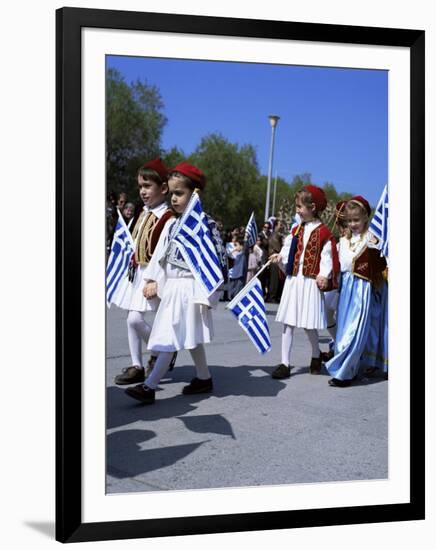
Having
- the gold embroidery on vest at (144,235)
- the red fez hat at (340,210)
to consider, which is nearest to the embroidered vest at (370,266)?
the red fez hat at (340,210)

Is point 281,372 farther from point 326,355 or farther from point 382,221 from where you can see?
point 382,221

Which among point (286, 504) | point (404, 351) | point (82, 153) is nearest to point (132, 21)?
point (82, 153)

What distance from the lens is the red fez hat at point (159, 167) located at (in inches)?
171

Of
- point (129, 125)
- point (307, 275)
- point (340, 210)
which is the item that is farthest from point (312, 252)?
point (129, 125)

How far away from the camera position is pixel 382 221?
473 centimetres

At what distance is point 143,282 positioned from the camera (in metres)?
4.67

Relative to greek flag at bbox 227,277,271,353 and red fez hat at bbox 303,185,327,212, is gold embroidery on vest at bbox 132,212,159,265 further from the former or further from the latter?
red fez hat at bbox 303,185,327,212

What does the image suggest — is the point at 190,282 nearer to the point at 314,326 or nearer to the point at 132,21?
the point at 314,326

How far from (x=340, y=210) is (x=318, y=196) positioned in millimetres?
246

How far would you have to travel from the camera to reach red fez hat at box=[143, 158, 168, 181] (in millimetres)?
4350

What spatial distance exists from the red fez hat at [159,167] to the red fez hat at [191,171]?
0.05 metres

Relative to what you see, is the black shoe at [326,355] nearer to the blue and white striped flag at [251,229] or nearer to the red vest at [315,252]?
the red vest at [315,252]

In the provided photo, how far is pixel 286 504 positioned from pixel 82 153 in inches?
78.7

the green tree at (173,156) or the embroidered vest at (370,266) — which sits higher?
the green tree at (173,156)
